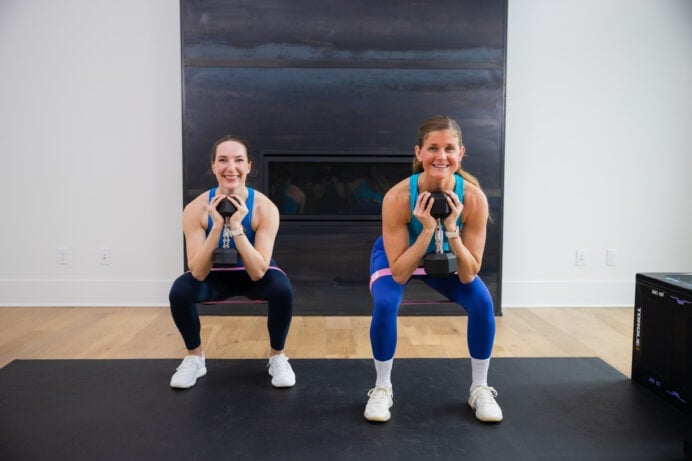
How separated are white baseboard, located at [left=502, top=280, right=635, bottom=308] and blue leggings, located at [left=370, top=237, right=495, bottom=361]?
1939 mm

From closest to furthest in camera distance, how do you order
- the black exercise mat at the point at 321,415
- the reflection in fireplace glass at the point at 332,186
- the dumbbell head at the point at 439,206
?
the black exercise mat at the point at 321,415 → the dumbbell head at the point at 439,206 → the reflection in fireplace glass at the point at 332,186

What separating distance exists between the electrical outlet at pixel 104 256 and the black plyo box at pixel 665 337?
126 inches

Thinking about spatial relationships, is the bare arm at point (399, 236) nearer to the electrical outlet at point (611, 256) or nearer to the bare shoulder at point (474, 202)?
the bare shoulder at point (474, 202)

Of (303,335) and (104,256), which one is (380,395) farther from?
(104,256)

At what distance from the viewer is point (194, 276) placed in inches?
84.2

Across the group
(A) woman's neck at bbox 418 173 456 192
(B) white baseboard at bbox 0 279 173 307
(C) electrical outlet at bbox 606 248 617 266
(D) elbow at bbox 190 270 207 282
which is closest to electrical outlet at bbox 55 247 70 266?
(B) white baseboard at bbox 0 279 173 307

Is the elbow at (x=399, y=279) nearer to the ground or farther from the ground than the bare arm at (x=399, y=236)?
nearer to the ground

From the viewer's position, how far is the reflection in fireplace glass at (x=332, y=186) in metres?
3.51

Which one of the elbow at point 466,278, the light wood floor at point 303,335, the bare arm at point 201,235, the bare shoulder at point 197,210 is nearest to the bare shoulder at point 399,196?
the elbow at point 466,278

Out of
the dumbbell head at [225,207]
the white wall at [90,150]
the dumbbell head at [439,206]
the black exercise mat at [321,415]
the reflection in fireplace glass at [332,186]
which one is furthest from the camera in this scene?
the white wall at [90,150]

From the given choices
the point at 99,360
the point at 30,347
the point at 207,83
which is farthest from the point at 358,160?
the point at 30,347

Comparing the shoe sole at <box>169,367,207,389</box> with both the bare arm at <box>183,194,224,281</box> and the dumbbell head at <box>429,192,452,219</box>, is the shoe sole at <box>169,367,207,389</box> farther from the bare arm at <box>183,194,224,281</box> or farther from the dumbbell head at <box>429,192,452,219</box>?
the dumbbell head at <box>429,192,452,219</box>

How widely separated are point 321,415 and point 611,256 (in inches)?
109

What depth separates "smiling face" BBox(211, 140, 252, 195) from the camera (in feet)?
7.01
